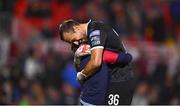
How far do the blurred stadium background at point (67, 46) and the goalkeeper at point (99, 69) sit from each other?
580 centimetres

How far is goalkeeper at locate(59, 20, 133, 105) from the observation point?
8797 mm

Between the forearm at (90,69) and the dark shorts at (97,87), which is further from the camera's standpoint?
the dark shorts at (97,87)

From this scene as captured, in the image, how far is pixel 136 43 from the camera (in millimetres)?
17984

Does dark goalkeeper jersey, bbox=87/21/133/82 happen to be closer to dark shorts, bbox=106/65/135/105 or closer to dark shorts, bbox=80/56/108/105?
dark shorts, bbox=106/65/135/105

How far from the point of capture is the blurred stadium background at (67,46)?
617 inches

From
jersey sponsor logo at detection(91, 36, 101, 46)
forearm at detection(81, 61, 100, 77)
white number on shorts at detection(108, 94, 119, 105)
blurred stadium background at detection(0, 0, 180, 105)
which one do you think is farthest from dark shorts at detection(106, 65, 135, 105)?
blurred stadium background at detection(0, 0, 180, 105)

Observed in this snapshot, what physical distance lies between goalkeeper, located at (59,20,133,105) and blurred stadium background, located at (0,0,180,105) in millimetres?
5802

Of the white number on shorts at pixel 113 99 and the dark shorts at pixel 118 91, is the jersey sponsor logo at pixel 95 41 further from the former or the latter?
the white number on shorts at pixel 113 99

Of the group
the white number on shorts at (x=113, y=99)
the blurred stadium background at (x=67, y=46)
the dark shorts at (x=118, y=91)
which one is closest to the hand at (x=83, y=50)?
the dark shorts at (x=118, y=91)

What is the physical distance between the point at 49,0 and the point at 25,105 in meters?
5.03

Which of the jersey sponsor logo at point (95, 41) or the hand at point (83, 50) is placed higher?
the jersey sponsor logo at point (95, 41)

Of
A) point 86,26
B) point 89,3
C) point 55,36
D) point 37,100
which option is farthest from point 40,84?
point 86,26

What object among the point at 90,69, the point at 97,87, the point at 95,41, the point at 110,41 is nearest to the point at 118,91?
the point at 97,87

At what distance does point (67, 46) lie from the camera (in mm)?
17453
